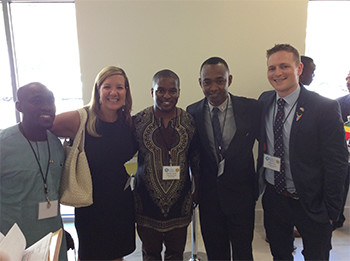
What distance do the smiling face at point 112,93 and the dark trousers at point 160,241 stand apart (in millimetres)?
875

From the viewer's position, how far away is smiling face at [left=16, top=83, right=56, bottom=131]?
141cm

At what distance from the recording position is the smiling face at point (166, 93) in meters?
1.71

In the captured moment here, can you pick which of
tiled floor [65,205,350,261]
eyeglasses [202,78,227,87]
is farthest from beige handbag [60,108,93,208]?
tiled floor [65,205,350,261]

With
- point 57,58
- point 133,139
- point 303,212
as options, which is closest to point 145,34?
point 57,58

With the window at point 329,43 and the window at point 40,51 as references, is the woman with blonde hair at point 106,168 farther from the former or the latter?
the window at point 329,43

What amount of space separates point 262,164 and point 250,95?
4.88 ft

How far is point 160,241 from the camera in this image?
1.80 meters

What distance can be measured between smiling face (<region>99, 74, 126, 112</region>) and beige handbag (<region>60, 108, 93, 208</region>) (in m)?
0.25

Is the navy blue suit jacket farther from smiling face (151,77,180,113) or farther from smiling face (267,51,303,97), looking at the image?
smiling face (151,77,180,113)

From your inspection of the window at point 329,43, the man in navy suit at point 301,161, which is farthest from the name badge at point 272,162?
the window at point 329,43

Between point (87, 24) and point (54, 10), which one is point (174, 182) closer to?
point (87, 24)

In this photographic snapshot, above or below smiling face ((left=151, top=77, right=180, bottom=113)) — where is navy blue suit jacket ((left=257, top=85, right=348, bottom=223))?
below

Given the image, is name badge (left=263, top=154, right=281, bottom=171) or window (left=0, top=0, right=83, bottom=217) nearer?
name badge (left=263, top=154, right=281, bottom=171)

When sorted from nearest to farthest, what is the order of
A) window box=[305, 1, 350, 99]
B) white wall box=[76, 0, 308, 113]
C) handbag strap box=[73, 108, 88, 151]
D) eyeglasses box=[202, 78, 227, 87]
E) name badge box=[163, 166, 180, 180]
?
handbag strap box=[73, 108, 88, 151] < name badge box=[163, 166, 180, 180] < eyeglasses box=[202, 78, 227, 87] < white wall box=[76, 0, 308, 113] < window box=[305, 1, 350, 99]
